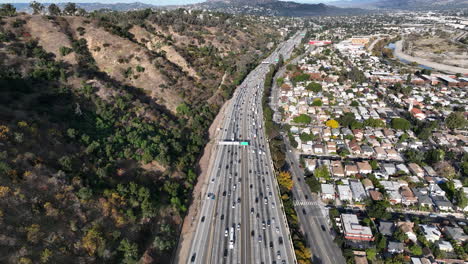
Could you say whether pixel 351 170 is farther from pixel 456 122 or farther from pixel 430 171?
pixel 456 122

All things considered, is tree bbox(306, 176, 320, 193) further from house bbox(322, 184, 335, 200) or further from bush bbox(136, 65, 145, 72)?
bush bbox(136, 65, 145, 72)

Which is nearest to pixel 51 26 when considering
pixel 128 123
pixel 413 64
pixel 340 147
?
pixel 128 123

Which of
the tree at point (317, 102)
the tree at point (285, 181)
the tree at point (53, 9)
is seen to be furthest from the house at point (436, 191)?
the tree at point (53, 9)

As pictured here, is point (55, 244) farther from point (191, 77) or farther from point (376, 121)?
point (376, 121)

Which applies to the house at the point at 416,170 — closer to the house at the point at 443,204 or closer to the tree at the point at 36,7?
the house at the point at 443,204

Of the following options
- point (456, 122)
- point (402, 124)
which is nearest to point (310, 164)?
point (402, 124)

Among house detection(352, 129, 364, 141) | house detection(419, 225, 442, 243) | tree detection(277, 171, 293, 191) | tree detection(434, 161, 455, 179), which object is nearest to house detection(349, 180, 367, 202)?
→ house detection(419, 225, 442, 243)

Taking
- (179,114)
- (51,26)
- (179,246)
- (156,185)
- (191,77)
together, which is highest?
(51,26)
